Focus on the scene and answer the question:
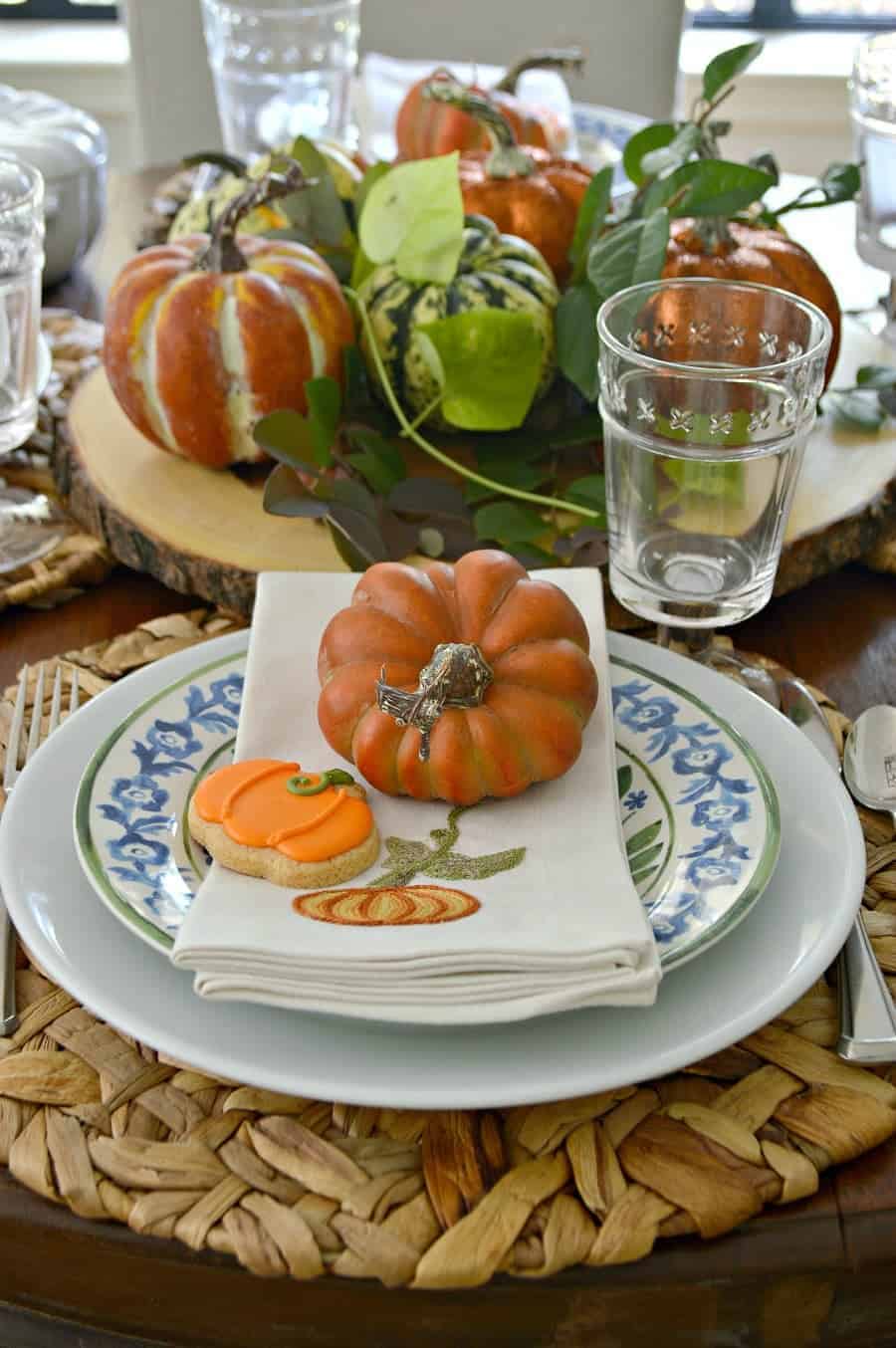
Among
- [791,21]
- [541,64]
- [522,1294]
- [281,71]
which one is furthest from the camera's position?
[791,21]

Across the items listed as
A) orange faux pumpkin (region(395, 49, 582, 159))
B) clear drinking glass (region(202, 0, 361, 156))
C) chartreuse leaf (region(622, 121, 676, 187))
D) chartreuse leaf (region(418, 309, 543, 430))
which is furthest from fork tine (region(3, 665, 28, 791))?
clear drinking glass (region(202, 0, 361, 156))

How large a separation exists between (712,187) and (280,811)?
609 mm

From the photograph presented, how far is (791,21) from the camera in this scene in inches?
128

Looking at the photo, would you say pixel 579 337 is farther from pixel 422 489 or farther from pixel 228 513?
pixel 228 513

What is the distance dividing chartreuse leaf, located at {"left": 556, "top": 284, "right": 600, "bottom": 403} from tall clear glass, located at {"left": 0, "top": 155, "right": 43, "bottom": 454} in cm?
36

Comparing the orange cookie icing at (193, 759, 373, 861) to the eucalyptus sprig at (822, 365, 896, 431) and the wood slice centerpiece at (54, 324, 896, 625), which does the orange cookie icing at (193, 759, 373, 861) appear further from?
the eucalyptus sprig at (822, 365, 896, 431)

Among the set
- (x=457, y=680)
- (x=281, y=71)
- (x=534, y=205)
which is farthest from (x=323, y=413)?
(x=281, y=71)

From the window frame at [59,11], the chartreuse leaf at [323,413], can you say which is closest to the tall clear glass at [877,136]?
the chartreuse leaf at [323,413]

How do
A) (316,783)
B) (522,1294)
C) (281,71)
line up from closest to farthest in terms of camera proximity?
1. (522,1294)
2. (316,783)
3. (281,71)

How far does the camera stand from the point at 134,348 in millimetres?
1000

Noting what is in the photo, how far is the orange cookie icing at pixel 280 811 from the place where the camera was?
57 cm

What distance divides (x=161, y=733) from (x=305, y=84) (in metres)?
1.15

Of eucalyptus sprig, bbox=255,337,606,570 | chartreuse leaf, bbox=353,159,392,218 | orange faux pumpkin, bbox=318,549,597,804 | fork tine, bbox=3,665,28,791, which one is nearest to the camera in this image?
orange faux pumpkin, bbox=318,549,597,804

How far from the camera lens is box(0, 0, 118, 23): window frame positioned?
325cm
